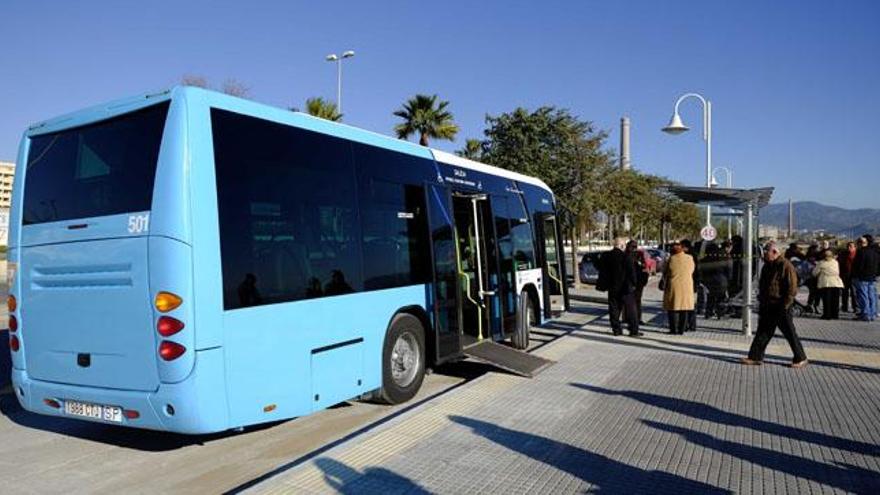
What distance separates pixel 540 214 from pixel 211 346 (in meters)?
8.37

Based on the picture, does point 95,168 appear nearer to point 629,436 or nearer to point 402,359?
point 402,359

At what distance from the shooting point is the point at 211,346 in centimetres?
470

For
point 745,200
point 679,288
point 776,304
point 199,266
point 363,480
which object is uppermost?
point 745,200

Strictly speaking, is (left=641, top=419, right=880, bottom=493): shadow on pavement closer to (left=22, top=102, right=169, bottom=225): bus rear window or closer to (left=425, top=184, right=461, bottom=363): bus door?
(left=425, top=184, right=461, bottom=363): bus door

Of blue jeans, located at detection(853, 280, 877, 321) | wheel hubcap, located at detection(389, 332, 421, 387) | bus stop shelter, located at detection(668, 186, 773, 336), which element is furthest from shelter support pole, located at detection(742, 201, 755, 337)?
wheel hubcap, located at detection(389, 332, 421, 387)

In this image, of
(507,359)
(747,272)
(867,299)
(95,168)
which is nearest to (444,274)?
(507,359)

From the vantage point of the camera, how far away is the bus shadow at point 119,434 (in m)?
5.87

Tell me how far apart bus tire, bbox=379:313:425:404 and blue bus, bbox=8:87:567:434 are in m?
0.03

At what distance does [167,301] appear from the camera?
4633 mm

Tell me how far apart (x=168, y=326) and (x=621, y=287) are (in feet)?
30.0

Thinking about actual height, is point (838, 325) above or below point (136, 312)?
below

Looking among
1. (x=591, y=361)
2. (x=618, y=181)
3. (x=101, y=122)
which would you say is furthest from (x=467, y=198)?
(x=618, y=181)

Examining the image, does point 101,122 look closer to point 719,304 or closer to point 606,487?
point 606,487

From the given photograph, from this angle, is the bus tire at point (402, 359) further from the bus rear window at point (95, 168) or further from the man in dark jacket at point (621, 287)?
the man in dark jacket at point (621, 287)
